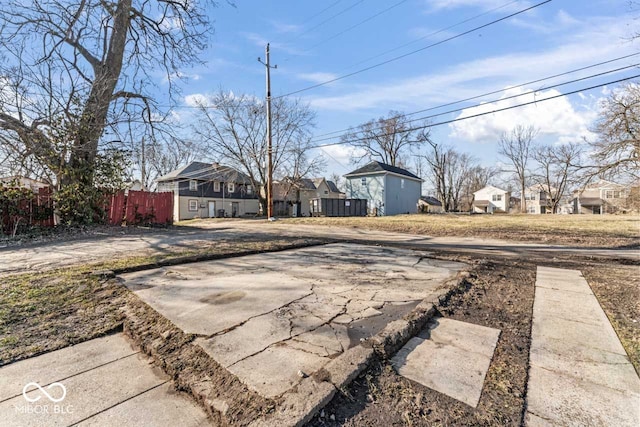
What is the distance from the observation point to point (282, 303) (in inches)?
113

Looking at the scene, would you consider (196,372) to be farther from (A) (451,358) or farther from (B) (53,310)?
(B) (53,310)

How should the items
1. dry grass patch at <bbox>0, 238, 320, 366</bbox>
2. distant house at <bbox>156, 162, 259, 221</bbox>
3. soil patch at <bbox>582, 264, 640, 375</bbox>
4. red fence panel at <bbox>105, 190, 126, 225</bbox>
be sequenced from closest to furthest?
dry grass patch at <bbox>0, 238, 320, 366</bbox> → soil patch at <bbox>582, 264, 640, 375</bbox> → red fence panel at <bbox>105, 190, 126, 225</bbox> → distant house at <bbox>156, 162, 259, 221</bbox>

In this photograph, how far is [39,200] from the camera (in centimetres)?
933

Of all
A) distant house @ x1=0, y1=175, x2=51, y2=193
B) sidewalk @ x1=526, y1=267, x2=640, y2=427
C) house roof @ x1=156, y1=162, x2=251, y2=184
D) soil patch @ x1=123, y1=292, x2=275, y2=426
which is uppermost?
house roof @ x1=156, y1=162, x2=251, y2=184

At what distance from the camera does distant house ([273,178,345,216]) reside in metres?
30.0

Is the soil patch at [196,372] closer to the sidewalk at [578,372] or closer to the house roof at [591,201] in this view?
the sidewalk at [578,372]

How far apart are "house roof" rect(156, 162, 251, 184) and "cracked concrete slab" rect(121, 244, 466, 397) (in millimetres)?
25464

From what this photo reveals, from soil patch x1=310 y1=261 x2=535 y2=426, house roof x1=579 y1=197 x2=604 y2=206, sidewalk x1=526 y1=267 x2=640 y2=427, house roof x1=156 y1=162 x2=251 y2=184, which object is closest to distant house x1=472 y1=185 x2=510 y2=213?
house roof x1=579 y1=197 x2=604 y2=206

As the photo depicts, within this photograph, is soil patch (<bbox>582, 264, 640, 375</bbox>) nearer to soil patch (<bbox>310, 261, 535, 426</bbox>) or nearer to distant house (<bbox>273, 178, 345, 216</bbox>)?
soil patch (<bbox>310, 261, 535, 426</bbox>)

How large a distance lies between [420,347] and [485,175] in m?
60.5

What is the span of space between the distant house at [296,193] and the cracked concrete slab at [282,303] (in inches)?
980

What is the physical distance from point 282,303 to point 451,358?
157 centimetres

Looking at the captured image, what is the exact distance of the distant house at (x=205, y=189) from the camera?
28.3 m

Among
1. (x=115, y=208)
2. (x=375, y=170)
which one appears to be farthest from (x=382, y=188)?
(x=115, y=208)
